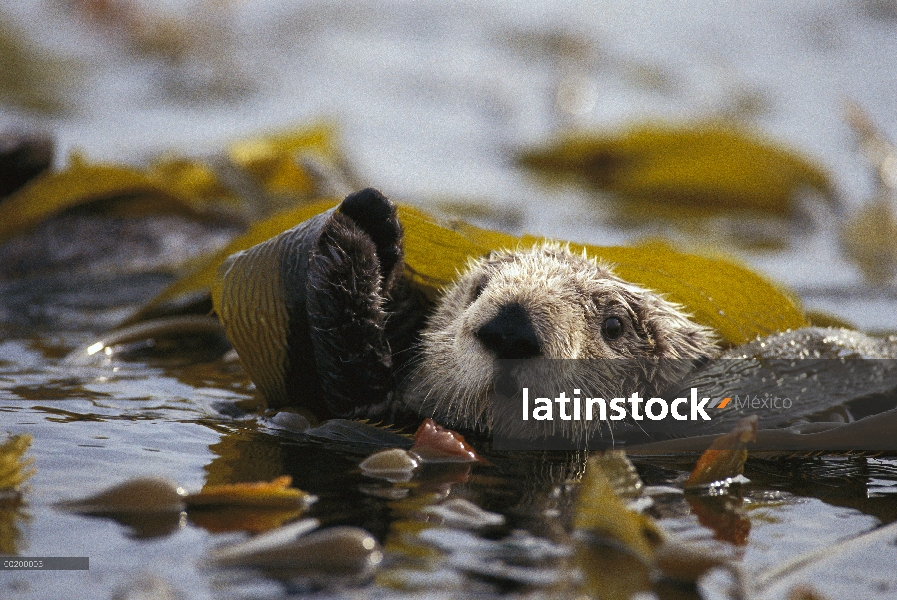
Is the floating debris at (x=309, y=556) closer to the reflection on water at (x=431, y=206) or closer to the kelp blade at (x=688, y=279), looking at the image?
the reflection on water at (x=431, y=206)

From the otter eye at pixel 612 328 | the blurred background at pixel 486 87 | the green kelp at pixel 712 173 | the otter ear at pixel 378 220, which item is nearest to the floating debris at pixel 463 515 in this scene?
the otter eye at pixel 612 328

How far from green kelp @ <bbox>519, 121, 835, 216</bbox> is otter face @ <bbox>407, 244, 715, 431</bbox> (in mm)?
5063

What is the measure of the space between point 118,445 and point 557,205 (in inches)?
252

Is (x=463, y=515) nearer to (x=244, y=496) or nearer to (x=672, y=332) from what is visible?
(x=244, y=496)

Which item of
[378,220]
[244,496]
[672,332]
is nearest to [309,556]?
[244,496]

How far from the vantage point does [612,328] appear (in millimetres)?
2811

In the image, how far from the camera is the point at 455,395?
2707 mm

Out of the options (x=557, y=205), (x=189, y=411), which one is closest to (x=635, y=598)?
(x=189, y=411)

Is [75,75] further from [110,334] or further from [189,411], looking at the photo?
[189,411]

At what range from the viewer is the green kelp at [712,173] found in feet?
25.8

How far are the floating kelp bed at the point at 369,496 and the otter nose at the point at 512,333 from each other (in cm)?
33

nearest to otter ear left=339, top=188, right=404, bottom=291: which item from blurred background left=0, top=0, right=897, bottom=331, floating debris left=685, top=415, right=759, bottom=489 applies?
floating debris left=685, top=415, right=759, bottom=489

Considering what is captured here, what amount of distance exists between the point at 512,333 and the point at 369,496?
1.72 feet

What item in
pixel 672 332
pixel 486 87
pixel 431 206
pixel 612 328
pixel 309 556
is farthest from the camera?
pixel 486 87
